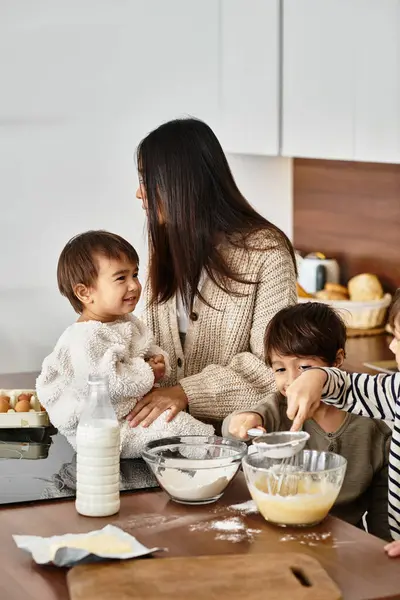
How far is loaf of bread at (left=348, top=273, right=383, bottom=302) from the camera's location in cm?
340

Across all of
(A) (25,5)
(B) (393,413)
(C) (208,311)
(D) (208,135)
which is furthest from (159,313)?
(A) (25,5)

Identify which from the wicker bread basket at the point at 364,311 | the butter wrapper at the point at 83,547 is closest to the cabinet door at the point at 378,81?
the wicker bread basket at the point at 364,311

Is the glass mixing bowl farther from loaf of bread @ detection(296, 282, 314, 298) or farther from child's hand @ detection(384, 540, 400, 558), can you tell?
loaf of bread @ detection(296, 282, 314, 298)

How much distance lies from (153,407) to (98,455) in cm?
38

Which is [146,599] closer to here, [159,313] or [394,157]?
[159,313]

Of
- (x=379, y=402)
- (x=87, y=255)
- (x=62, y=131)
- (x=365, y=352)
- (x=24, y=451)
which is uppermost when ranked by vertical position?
(x=62, y=131)

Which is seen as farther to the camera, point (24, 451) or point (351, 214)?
point (351, 214)

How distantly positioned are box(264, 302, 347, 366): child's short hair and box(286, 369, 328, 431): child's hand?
0.73 ft

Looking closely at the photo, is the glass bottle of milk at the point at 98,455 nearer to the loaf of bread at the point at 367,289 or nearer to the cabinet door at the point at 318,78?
the cabinet door at the point at 318,78

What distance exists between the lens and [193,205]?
87.6 inches

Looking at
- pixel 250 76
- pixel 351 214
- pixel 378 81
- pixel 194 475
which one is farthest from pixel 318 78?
pixel 194 475

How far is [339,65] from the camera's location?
302cm

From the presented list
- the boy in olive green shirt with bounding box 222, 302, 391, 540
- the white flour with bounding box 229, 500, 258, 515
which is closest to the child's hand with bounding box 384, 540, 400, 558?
the white flour with bounding box 229, 500, 258, 515

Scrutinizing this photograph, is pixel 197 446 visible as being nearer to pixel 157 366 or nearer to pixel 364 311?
pixel 157 366
